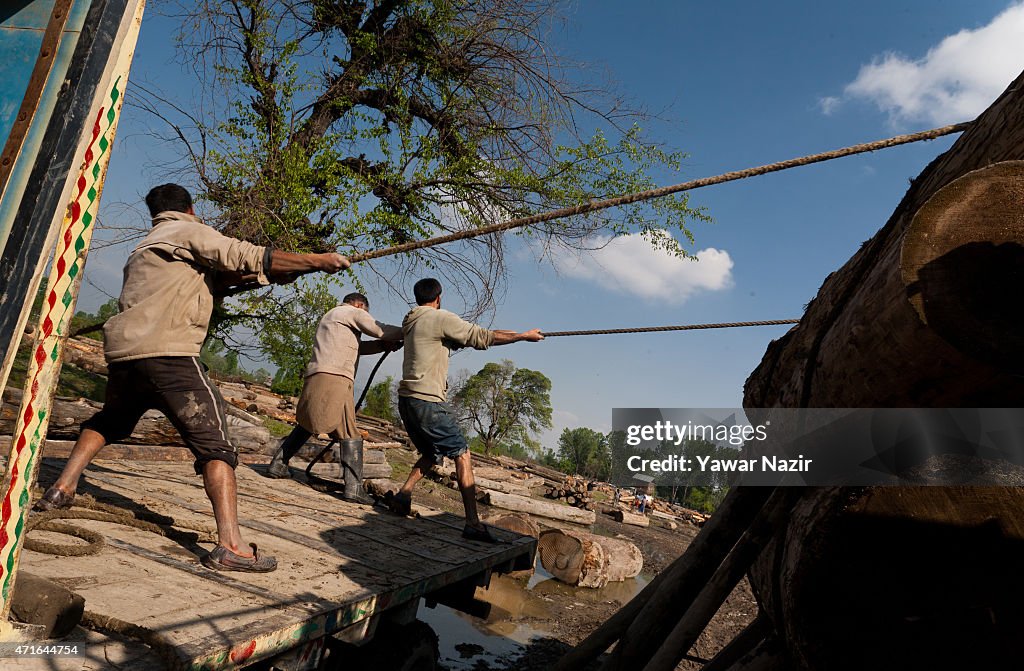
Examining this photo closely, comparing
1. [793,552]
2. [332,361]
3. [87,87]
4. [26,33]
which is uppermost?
[26,33]

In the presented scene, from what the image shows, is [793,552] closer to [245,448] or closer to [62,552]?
[62,552]

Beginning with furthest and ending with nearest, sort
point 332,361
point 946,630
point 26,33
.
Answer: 1. point 332,361
2. point 26,33
3. point 946,630

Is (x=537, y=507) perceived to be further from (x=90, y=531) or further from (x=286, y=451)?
(x=90, y=531)

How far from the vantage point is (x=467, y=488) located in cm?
417

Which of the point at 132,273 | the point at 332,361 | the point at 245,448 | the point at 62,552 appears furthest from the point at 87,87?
the point at 245,448

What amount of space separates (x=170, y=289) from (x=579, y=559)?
235 inches

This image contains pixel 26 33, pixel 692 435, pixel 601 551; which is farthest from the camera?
pixel 601 551

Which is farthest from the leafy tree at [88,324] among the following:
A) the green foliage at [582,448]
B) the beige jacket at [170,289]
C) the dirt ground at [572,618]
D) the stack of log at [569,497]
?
the green foliage at [582,448]

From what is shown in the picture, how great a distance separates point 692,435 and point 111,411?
9.16ft

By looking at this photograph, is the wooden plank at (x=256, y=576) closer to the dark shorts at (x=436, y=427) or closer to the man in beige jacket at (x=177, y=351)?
the man in beige jacket at (x=177, y=351)

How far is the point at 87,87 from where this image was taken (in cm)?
176

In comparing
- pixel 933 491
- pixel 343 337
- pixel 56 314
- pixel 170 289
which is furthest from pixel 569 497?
pixel 56 314

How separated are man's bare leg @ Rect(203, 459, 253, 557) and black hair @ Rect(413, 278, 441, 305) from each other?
2.23 meters

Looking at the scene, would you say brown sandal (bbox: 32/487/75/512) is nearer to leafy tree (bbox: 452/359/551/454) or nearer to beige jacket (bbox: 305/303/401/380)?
beige jacket (bbox: 305/303/401/380)
